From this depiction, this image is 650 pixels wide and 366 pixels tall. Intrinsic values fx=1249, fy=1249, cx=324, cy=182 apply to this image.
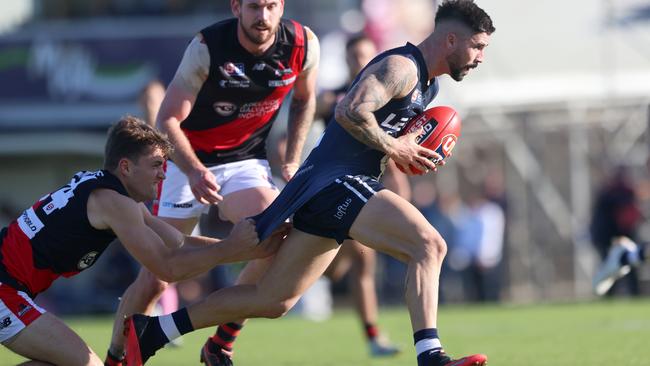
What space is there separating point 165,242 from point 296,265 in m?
0.69

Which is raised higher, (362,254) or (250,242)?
(250,242)

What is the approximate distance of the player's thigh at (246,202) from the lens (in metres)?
7.27

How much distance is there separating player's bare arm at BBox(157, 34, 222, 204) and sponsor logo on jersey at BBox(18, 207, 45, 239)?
1.10 meters

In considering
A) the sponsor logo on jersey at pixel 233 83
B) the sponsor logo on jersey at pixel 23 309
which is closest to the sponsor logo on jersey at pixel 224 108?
the sponsor logo on jersey at pixel 233 83

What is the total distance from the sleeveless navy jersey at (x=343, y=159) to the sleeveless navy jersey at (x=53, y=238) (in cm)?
83

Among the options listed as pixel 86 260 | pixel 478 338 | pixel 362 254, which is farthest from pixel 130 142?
pixel 478 338

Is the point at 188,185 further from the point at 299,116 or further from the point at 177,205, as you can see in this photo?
the point at 299,116

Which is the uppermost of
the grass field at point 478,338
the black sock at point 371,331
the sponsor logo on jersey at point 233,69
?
the sponsor logo on jersey at point 233,69

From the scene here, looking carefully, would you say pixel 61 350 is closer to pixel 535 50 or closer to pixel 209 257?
pixel 209 257

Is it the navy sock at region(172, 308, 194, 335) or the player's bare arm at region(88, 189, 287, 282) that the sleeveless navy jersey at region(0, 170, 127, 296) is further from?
the navy sock at region(172, 308, 194, 335)

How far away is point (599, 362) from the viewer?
7.99m

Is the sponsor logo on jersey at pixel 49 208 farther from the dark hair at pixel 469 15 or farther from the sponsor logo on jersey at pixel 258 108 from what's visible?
the dark hair at pixel 469 15

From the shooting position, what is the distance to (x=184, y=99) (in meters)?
7.22

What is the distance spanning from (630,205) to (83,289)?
28.7 ft
